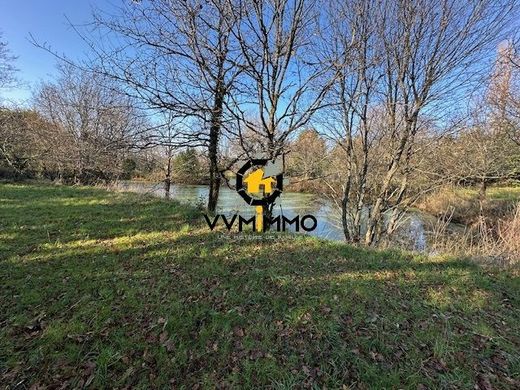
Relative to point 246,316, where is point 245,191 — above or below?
above

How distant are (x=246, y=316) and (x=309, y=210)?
9.11 m

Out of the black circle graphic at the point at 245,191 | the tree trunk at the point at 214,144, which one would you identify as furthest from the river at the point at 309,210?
the black circle graphic at the point at 245,191

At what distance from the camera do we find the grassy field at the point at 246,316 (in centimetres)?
208

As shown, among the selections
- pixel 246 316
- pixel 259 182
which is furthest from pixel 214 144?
pixel 246 316

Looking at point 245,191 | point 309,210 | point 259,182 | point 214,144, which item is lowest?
point 309,210

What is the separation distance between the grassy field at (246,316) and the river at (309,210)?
2.28 m

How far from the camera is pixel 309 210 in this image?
11516 millimetres

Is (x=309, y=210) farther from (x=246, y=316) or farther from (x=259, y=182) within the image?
(x=246, y=316)

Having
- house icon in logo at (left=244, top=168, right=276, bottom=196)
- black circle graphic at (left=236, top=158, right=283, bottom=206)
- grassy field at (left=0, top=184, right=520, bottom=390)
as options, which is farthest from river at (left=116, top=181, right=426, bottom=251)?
grassy field at (left=0, top=184, right=520, bottom=390)

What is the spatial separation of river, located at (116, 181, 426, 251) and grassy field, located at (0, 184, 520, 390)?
2277 mm

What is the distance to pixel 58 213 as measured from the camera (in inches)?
235

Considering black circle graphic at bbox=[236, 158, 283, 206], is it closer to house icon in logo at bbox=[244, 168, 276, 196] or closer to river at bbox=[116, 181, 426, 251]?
house icon in logo at bbox=[244, 168, 276, 196]

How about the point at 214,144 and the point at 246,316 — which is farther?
the point at 214,144

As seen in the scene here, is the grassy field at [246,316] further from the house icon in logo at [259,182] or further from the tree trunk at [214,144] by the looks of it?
the tree trunk at [214,144]
